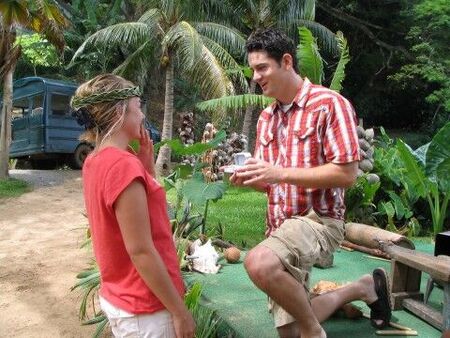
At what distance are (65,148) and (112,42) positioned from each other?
138 inches

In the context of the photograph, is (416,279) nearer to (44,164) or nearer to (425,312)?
(425,312)

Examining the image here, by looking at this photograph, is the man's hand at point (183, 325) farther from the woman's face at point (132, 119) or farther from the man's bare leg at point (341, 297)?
the man's bare leg at point (341, 297)

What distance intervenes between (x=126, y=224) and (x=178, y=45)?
12.3m

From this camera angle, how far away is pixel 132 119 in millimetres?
1880

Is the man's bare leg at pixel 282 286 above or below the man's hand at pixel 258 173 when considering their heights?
below

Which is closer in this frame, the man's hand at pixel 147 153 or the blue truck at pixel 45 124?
the man's hand at pixel 147 153

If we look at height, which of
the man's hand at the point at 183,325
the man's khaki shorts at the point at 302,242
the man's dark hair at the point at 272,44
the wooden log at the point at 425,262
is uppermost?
the man's dark hair at the point at 272,44

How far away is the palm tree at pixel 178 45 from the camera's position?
12672 millimetres

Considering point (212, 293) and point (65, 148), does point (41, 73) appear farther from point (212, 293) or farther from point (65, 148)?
point (212, 293)

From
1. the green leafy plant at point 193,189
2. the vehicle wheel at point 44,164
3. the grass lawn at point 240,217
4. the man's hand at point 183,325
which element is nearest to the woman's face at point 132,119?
the man's hand at point 183,325

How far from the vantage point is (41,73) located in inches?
877

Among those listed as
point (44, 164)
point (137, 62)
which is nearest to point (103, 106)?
point (137, 62)

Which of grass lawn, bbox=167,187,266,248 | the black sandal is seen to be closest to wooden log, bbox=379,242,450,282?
the black sandal

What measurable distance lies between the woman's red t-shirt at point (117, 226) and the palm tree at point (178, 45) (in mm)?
10432
